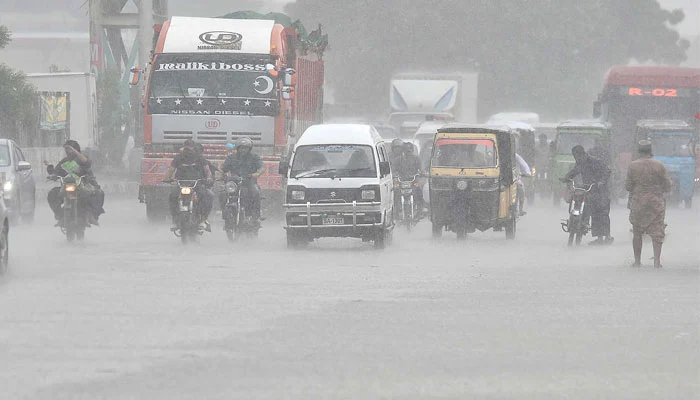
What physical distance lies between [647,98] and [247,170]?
26026mm

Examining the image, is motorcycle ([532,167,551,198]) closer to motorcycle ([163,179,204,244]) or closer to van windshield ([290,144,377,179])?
van windshield ([290,144,377,179])

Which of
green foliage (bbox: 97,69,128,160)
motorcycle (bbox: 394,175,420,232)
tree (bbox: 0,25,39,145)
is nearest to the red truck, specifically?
motorcycle (bbox: 394,175,420,232)

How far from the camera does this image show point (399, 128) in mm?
65312

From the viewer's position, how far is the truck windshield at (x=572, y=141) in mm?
43562

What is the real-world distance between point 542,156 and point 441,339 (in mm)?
36203

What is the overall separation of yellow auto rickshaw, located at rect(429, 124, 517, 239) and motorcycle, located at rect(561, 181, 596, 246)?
168 centimetres

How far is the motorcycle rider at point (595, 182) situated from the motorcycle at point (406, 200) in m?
4.46

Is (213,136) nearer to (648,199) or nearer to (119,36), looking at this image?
(648,199)

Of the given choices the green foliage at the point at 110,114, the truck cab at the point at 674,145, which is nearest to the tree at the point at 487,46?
the green foliage at the point at 110,114

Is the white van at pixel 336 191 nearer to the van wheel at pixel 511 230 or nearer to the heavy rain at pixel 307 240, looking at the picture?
the heavy rain at pixel 307 240

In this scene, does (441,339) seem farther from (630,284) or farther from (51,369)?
(630,284)

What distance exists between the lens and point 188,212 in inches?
934

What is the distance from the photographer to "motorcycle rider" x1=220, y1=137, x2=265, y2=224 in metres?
25.0

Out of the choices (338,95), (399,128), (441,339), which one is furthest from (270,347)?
(338,95)
